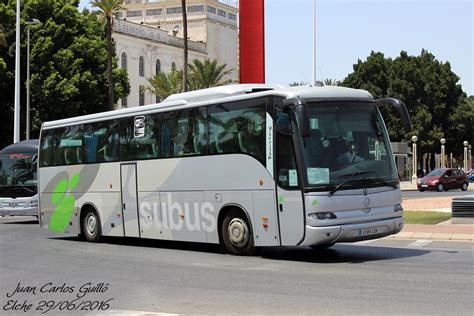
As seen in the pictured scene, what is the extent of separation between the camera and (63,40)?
53.4m

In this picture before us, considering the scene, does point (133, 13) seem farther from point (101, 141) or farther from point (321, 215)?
point (321, 215)

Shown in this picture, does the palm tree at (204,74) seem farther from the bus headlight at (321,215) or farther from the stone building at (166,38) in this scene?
the bus headlight at (321,215)

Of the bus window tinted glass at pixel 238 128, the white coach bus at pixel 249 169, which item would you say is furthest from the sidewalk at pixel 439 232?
the bus window tinted glass at pixel 238 128

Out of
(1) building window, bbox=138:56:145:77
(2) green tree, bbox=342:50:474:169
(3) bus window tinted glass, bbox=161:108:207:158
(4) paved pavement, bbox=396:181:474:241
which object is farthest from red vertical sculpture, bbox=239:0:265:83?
(1) building window, bbox=138:56:145:77

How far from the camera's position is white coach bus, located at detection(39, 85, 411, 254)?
1323 cm

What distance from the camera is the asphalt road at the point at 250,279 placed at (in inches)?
361

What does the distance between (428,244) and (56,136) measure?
10.2 metres

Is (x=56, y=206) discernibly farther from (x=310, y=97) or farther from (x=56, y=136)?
(x=310, y=97)

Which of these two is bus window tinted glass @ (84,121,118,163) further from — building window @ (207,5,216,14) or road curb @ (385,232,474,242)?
building window @ (207,5,216,14)

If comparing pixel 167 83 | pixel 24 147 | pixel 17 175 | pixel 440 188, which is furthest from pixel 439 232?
pixel 167 83

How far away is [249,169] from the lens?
564 inches

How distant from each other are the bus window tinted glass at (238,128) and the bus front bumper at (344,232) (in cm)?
187

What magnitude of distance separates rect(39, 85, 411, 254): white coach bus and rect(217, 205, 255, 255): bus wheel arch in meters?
0.02

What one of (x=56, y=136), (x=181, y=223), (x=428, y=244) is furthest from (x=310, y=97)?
(x=56, y=136)
